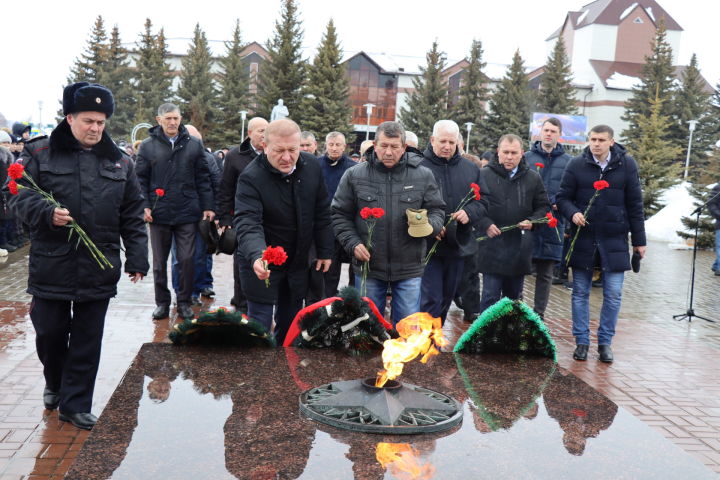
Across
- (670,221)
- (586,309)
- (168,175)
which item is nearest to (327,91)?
(670,221)

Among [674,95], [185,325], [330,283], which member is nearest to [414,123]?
[674,95]

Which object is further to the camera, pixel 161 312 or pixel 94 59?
pixel 94 59

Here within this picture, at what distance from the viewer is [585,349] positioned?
21.2 feet

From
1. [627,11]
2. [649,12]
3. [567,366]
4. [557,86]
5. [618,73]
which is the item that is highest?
[649,12]

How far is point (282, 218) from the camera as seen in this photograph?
4793 mm

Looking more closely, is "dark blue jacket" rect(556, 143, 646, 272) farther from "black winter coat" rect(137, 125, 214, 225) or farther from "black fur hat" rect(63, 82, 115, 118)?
"black fur hat" rect(63, 82, 115, 118)

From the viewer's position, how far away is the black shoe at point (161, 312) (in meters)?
7.12

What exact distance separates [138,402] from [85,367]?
122cm

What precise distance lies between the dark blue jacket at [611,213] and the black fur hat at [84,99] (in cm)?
400

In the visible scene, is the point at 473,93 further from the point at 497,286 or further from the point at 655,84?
the point at 497,286

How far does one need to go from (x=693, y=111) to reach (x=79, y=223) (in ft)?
172

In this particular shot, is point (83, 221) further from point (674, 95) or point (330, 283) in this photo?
point (674, 95)

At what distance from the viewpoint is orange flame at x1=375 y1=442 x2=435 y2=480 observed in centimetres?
254

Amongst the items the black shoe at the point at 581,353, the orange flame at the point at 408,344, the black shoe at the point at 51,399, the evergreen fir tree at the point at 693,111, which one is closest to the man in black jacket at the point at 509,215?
the black shoe at the point at 581,353
